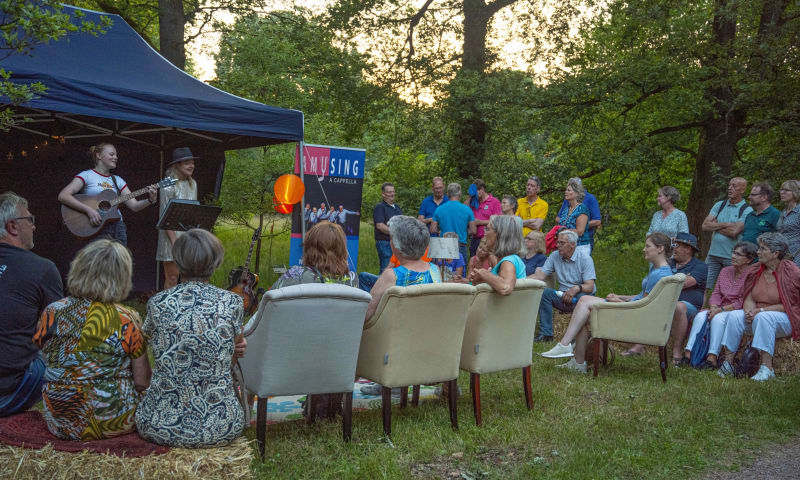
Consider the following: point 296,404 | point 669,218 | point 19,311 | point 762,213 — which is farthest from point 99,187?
point 762,213

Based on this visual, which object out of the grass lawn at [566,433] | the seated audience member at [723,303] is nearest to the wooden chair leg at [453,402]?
the grass lawn at [566,433]

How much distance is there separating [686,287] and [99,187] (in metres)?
5.54

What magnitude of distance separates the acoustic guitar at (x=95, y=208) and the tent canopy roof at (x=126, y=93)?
75 centimetres

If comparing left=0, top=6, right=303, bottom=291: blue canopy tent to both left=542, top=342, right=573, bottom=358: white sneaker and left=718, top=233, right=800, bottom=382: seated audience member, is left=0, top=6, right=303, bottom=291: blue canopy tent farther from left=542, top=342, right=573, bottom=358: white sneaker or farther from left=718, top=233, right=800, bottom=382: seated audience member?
left=718, top=233, right=800, bottom=382: seated audience member

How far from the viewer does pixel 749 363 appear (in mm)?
5746

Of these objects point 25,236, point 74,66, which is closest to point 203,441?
point 25,236

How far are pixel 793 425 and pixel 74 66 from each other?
6334 mm

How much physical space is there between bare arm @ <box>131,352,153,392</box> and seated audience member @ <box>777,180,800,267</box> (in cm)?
595

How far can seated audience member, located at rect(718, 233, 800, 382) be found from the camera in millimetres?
5621

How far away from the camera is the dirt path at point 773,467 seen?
3518mm

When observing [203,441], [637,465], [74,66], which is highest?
[74,66]

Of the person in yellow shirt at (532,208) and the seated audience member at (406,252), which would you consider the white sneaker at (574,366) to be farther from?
the person in yellow shirt at (532,208)

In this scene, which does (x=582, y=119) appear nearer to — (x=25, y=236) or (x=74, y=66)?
(x=74, y=66)

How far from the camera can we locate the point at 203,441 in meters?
2.74
